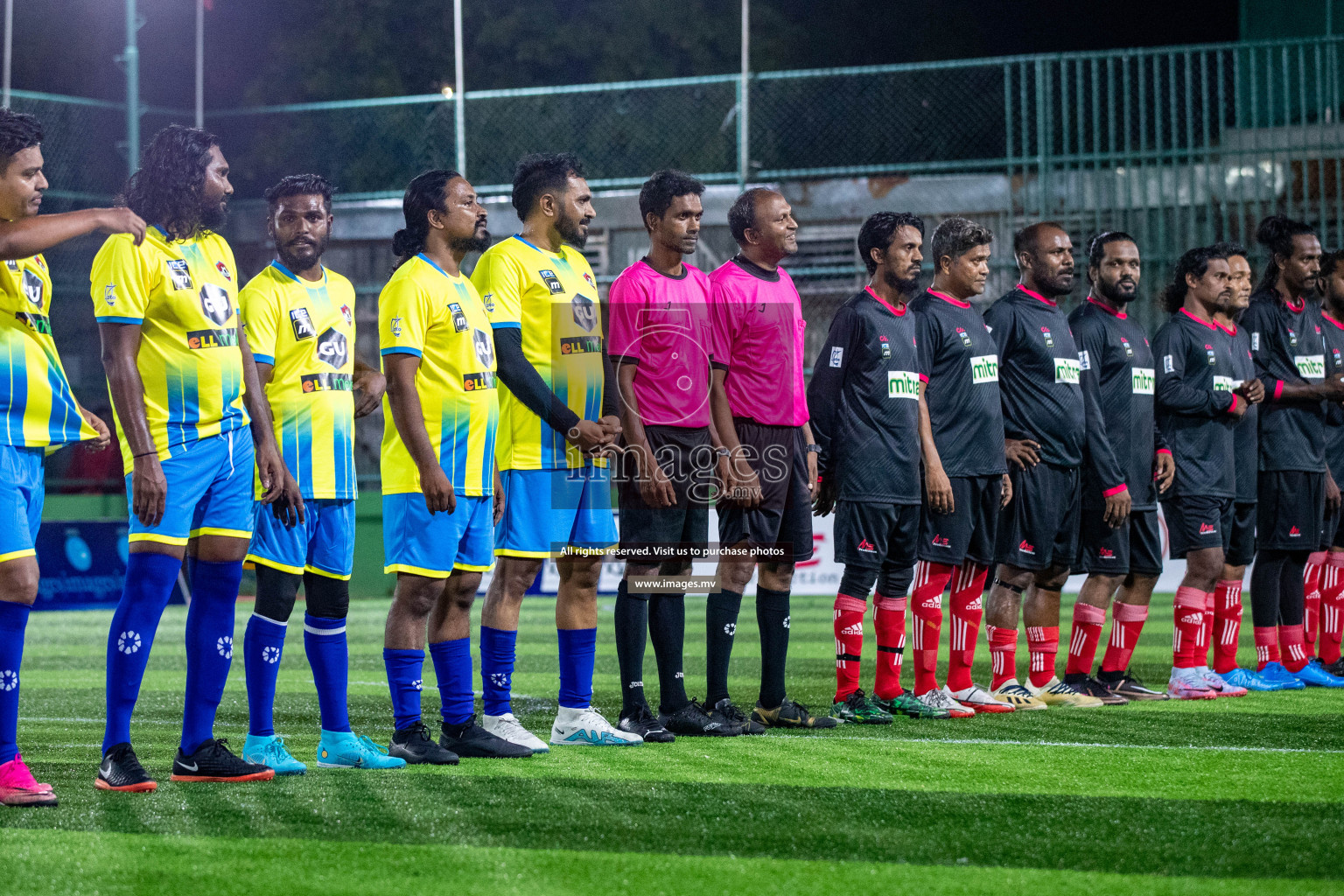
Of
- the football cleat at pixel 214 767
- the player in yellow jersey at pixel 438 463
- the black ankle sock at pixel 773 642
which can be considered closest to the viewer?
the football cleat at pixel 214 767

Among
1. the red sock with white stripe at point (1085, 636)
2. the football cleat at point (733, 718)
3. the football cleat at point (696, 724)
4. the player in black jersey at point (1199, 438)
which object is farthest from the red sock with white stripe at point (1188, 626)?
the football cleat at point (696, 724)

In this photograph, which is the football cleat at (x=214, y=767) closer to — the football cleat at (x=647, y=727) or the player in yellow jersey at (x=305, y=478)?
the player in yellow jersey at (x=305, y=478)

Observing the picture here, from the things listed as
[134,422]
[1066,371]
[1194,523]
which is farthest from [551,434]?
[1194,523]

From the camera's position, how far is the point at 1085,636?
26.0 feet

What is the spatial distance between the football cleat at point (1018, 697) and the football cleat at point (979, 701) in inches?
1.8

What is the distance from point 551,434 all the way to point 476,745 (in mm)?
1272

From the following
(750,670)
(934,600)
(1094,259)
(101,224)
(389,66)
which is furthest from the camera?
(389,66)

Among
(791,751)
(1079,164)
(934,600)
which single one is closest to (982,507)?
(934,600)

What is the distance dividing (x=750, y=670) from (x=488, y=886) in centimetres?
610

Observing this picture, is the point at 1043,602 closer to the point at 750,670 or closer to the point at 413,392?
the point at 750,670

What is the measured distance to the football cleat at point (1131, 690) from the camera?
309 inches

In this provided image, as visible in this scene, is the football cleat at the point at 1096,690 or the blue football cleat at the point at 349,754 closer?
the blue football cleat at the point at 349,754

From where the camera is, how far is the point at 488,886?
3.71 meters

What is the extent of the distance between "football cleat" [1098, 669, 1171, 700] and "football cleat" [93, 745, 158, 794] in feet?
16.4
